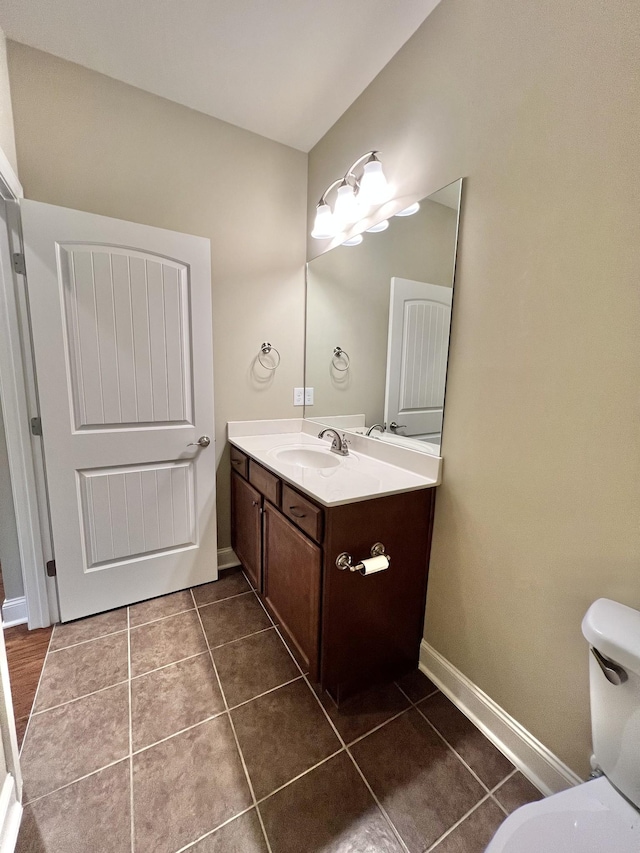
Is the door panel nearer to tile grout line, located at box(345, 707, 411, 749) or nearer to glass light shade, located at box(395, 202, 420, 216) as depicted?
glass light shade, located at box(395, 202, 420, 216)

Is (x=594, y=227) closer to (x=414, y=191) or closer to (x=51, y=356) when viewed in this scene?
(x=414, y=191)

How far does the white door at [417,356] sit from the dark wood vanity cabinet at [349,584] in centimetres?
33

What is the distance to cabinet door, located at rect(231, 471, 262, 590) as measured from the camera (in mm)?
1721

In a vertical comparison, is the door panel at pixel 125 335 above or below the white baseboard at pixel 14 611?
above

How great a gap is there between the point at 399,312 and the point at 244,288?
97cm

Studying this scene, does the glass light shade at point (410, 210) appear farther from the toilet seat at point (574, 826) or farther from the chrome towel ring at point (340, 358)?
the toilet seat at point (574, 826)

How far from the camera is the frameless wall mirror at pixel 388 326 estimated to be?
1312 mm

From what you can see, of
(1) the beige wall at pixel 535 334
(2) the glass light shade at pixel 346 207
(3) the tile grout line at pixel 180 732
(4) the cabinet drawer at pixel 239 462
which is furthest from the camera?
(4) the cabinet drawer at pixel 239 462

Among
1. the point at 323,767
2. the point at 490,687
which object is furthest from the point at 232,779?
the point at 490,687

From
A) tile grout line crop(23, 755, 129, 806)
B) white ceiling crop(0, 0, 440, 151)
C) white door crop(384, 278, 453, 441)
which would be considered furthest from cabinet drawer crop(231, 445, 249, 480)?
white ceiling crop(0, 0, 440, 151)

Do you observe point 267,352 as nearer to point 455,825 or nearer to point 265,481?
point 265,481

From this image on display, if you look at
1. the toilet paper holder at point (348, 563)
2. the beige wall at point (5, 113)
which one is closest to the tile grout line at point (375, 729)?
the toilet paper holder at point (348, 563)

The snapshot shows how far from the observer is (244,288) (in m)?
2.00

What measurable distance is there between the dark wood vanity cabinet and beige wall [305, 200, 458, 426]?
23.6 inches
